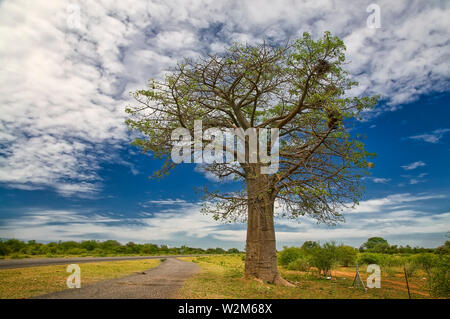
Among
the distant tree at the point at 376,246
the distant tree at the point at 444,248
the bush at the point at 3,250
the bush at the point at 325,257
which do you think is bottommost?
the distant tree at the point at 376,246

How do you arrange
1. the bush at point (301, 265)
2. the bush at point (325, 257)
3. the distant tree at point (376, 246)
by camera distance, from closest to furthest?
the bush at point (325, 257) → the bush at point (301, 265) → the distant tree at point (376, 246)

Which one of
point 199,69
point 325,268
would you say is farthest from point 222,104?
point 325,268

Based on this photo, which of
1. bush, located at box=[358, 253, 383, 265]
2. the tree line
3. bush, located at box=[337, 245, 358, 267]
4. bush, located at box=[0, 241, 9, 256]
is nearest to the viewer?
bush, located at box=[337, 245, 358, 267]

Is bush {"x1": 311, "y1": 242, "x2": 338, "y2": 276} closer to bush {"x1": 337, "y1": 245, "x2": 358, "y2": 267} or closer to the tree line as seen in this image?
bush {"x1": 337, "y1": 245, "x2": 358, "y2": 267}

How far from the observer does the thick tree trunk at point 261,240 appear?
11.1 m

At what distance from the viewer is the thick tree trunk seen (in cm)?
1111

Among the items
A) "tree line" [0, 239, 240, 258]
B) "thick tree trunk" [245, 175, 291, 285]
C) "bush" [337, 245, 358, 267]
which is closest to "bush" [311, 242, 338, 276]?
"thick tree trunk" [245, 175, 291, 285]

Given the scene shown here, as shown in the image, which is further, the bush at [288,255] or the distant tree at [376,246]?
the distant tree at [376,246]

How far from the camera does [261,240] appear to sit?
11.6m

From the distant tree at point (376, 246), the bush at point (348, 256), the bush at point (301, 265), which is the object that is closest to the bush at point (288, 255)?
the bush at point (301, 265)

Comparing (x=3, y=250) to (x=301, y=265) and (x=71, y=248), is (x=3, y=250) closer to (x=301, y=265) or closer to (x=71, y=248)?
(x=71, y=248)

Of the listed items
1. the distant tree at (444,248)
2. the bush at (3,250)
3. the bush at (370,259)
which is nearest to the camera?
the distant tree at (444,248)

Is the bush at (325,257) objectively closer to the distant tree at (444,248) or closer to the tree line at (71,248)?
the distant tree at (444,248)
